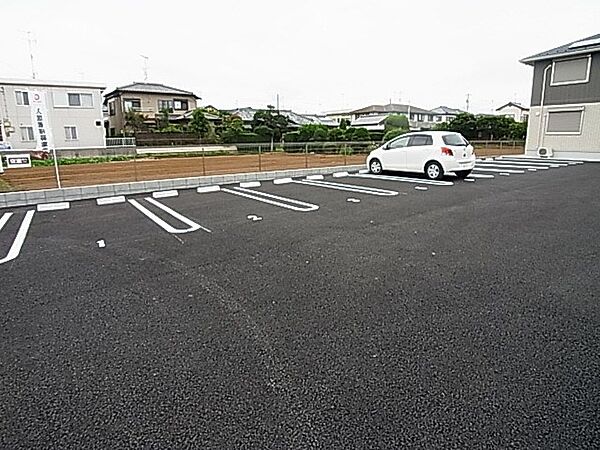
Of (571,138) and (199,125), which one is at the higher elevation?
(199,125)

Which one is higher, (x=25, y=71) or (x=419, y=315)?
(x=25, y=71)

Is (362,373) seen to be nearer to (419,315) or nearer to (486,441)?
(486,441)

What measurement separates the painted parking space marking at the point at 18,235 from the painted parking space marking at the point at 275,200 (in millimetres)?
3342

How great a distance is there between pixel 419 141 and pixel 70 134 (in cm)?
2017

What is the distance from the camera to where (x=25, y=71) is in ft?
71.8

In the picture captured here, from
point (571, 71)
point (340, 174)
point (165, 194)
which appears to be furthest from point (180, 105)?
point (165, 194)

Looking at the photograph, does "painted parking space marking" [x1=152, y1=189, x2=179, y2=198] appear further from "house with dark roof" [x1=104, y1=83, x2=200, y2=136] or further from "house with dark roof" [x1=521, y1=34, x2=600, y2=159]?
"house with dark roof" [x1=104, y1=83, x2=200, y2=136]

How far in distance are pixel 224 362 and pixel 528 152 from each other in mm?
18331

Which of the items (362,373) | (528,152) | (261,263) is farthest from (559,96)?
(362,373)

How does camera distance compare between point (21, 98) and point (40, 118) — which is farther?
point (21, 98)

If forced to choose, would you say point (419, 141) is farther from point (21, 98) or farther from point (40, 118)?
point (21, 98)

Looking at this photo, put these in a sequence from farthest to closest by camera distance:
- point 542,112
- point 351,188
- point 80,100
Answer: point 80,100
point 542,112
point 351,188

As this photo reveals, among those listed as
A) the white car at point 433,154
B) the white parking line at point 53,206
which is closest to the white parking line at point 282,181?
the white car at point 433,154

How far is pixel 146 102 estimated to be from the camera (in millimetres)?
30828
